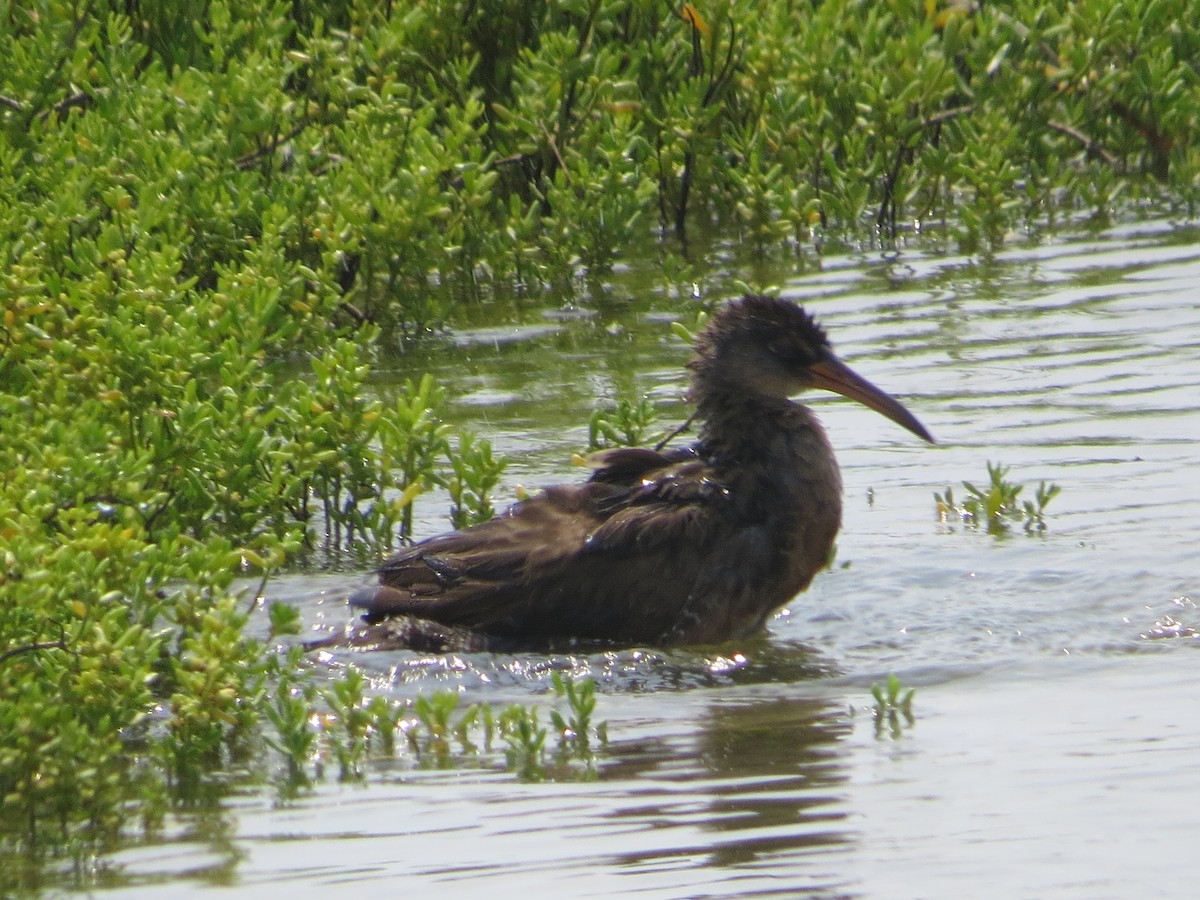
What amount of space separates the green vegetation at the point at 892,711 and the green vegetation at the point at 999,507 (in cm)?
186

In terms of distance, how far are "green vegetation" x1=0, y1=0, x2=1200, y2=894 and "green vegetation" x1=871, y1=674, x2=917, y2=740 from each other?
77 cm

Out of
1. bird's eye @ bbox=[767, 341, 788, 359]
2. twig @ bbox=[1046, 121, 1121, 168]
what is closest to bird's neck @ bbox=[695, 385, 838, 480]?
bird's eye @ bbox=[767, 341, 788, 359]

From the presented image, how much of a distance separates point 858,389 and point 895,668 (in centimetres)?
158

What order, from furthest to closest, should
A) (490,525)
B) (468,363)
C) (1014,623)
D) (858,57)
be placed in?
1. (858,57)
2. (468,363)
3. (490,525)
4. (1014,623)

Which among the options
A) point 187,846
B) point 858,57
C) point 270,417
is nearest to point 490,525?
point 270,417

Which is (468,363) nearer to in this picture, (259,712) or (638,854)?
(259,712)

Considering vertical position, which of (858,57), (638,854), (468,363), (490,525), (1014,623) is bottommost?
(638,854)

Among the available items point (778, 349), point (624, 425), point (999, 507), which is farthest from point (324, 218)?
point (999, 507)

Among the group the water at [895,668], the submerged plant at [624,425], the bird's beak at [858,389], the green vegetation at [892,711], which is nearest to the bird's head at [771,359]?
the bird's beak at [858,389]

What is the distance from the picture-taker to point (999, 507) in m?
7.16

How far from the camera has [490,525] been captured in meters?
6.78

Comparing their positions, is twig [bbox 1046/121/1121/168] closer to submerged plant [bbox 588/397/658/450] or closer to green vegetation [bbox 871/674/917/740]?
submerged plant [bbox 588/397/658/450]

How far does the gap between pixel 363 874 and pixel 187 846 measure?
478 millimetres

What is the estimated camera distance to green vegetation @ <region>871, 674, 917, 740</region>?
5.19 m
